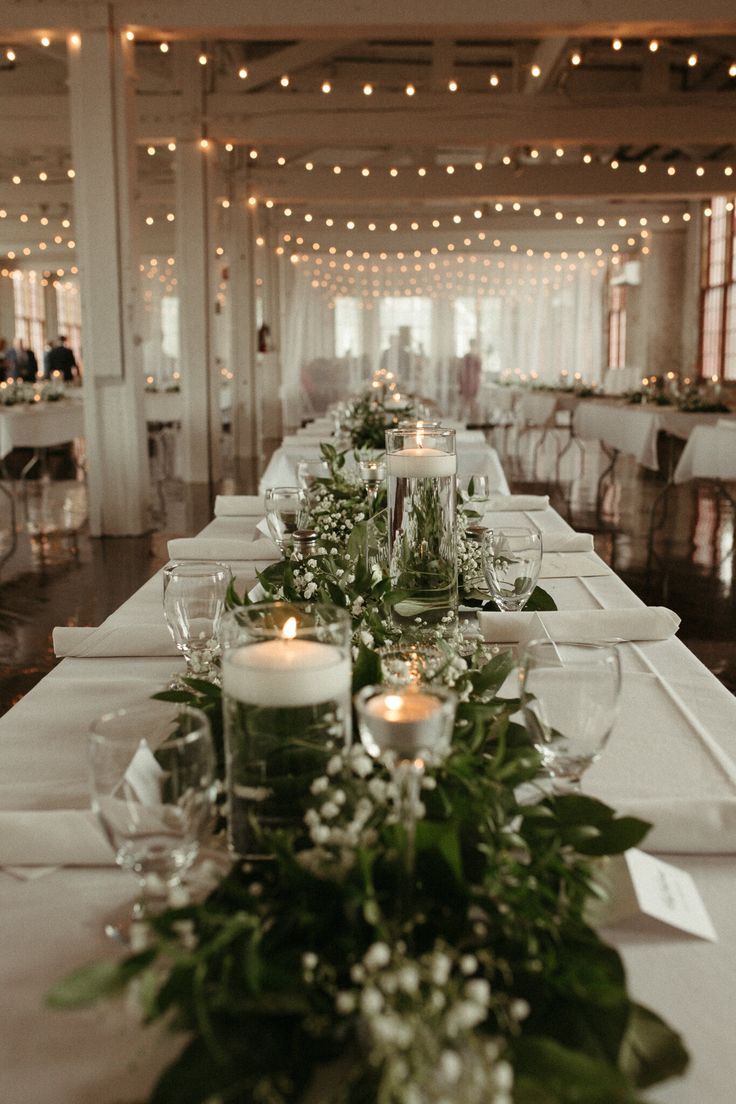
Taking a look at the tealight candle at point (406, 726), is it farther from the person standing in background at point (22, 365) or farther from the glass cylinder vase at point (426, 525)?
the person standing in background at point (22, 365)

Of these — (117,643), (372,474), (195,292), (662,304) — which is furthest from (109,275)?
(662,304)

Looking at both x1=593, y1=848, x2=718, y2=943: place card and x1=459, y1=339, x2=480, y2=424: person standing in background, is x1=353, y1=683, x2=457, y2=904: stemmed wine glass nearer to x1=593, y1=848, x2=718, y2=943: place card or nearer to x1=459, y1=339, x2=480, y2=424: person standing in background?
x1=593, y1=848, x2=718, y2=943: place card

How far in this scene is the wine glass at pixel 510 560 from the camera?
1.75 meters

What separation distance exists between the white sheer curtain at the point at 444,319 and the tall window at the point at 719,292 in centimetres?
361

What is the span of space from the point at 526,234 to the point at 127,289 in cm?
1318

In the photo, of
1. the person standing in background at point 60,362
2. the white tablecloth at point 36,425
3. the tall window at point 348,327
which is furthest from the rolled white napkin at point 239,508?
the tall window at point 348,327

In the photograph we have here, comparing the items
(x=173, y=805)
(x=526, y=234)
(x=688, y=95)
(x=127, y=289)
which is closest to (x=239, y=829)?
(x=173, y=805)

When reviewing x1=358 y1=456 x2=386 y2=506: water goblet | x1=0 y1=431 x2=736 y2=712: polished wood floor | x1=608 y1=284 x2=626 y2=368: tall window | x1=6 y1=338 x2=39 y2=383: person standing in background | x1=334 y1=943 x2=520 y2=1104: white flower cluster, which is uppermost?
x1=608 y1=284 x2=626 y2=368: tall window

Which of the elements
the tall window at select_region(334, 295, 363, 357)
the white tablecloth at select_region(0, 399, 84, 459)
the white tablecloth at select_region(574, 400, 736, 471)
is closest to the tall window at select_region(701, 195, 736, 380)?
the white tablecloth at select_region(574, 400, 736, 471)

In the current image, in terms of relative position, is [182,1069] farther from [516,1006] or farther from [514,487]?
[514,487]

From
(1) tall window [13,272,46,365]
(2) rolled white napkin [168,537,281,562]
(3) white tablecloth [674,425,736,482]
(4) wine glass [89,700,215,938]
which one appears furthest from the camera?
(1) tall window [13,272,46,365]

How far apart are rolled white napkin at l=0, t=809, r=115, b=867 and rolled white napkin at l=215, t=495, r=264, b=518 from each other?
7.47 feet

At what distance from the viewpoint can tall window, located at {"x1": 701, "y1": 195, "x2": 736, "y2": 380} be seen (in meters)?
15.7

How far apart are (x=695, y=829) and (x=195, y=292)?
9.71m
